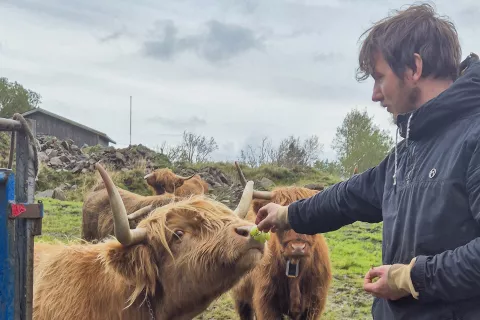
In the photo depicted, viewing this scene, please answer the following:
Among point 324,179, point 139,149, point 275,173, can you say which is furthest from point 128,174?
point 324,179

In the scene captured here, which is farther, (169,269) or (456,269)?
(169,269)

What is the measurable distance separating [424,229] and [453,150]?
325mm

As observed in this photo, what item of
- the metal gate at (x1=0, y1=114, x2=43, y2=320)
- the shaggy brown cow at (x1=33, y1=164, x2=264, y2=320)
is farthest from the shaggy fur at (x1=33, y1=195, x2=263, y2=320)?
the metal gate at (x1=0, y1=114, x2=43, y2=320)

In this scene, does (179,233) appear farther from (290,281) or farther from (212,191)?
(212,191)

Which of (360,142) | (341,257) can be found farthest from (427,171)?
(360,142)

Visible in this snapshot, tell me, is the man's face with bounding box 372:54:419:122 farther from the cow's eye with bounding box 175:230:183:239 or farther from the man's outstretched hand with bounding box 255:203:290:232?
the cow's eye with bounding box 175:230:183:239

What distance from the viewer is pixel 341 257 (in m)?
10.8

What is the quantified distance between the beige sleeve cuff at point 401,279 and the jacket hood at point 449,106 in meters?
0.57

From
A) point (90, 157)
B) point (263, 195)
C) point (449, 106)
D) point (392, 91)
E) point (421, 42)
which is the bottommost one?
point (263, 195)

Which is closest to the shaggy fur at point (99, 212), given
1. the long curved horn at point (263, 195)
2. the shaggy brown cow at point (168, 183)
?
the shaggy brown cow at point (168, 183)

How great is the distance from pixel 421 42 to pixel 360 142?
1562 inches

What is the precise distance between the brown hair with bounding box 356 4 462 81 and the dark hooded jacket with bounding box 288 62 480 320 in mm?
173

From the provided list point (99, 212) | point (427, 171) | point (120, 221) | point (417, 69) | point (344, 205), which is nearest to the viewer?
point (427, 171)

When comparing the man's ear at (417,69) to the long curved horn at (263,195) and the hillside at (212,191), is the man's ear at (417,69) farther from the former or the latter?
the hillside at (212,191)
